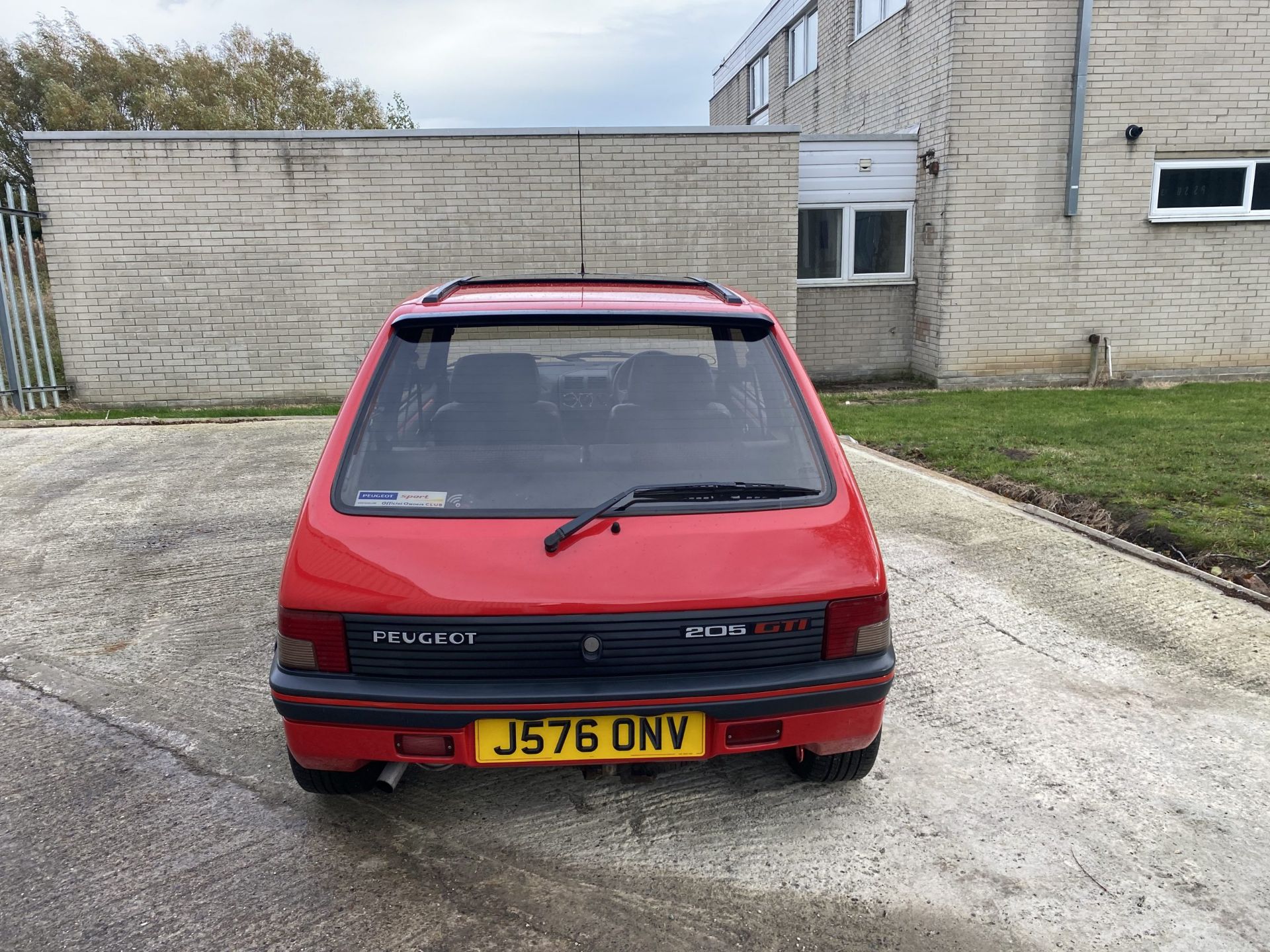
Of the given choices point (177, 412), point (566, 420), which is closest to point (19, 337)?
point (177, 412)

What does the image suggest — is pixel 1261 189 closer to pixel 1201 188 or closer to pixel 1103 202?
pixel 1201 188

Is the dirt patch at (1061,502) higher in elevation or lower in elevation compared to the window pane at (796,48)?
lower

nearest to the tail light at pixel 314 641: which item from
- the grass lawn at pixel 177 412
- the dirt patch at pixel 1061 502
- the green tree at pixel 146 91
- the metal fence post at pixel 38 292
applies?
the dirt patch at pixel 1061 502

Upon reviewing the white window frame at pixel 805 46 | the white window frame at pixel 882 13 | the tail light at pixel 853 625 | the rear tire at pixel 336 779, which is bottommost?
the rear tire at pixel 336 779

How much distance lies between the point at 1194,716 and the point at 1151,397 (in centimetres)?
798

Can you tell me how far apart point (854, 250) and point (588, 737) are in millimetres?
10990

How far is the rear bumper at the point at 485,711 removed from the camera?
2.36 meters

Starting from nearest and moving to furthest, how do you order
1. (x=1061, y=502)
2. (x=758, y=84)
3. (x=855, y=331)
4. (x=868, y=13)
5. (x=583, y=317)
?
(x=583, y=317), (x=1061, y=502), (x=855, y=331), (x=868, y=13), (x=758, y=84)

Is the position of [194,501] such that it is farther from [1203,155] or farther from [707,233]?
[1203,155]

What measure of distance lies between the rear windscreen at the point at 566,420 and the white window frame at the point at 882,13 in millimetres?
11396

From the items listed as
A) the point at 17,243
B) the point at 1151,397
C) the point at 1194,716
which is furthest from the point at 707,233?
the point at 1194,716


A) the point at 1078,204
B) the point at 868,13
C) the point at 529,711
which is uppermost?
the point at 868,13

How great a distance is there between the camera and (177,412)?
10367 millimetres

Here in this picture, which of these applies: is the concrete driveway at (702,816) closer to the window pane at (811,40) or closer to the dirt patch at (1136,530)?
the dirt patch at (1136,530)
